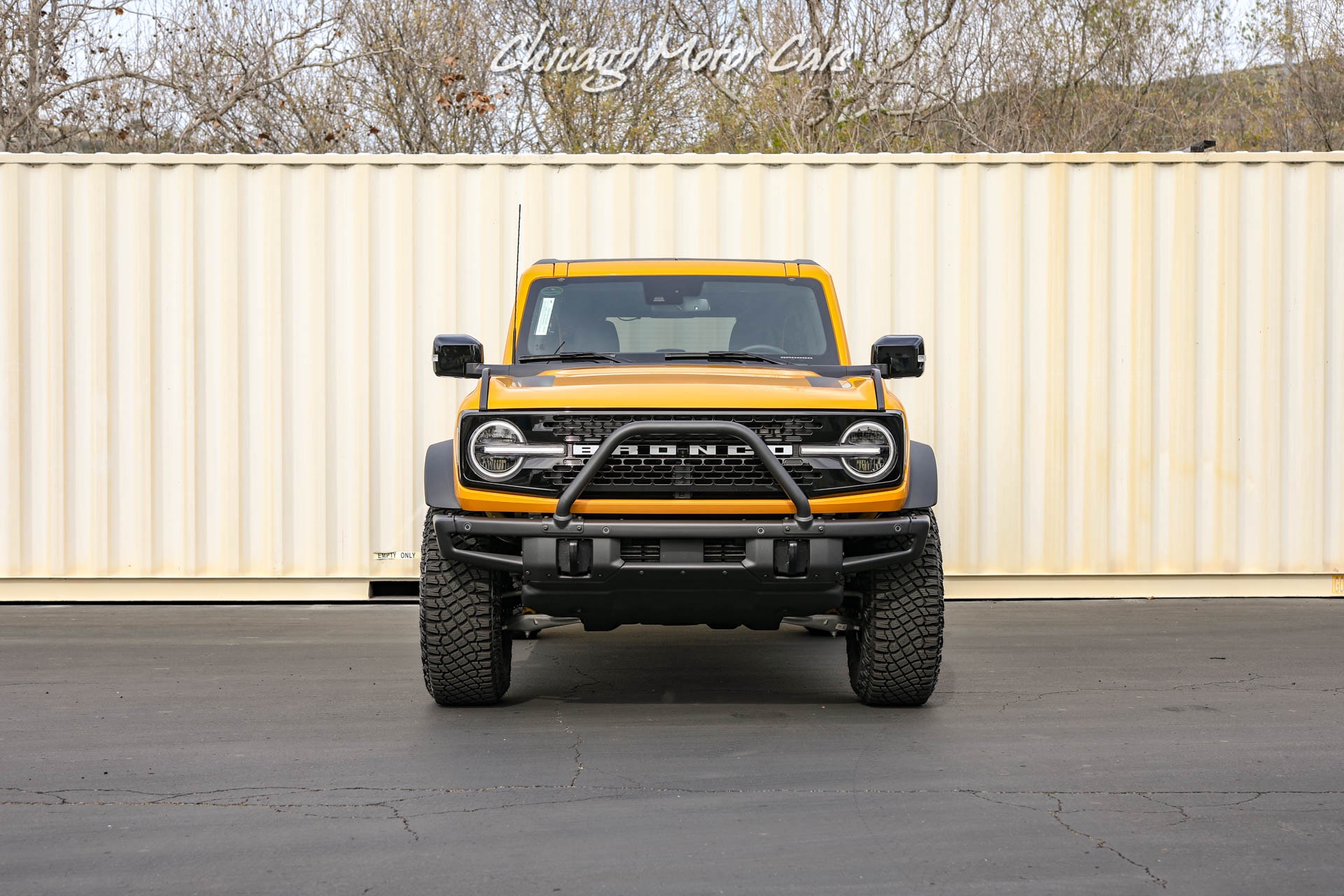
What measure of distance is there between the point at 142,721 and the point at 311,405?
4014 mm

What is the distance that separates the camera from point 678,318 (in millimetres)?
6781

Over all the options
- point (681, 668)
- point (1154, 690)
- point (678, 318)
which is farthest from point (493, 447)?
point (1154, 690)

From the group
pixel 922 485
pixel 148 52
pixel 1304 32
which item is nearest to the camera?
pixel 922 485

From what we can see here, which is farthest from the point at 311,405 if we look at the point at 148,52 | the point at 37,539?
the point at 148,52

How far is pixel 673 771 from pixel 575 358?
7.44 feet

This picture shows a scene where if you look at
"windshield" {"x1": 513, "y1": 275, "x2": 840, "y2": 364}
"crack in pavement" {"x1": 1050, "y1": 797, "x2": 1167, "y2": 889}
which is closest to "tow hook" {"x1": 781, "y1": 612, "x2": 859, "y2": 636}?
"windshield" {"x1": 513, "y1": 275, "x2": 840, "y2": 364}

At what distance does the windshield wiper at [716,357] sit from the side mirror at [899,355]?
47cm

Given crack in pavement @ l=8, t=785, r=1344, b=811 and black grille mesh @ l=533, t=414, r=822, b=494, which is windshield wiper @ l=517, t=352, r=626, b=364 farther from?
crack in pavement @ l=8, t=785, r=1344, b=811

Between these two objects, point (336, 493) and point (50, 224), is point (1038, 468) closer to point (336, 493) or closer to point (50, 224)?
point (336, 493)

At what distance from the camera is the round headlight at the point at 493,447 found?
5.49m

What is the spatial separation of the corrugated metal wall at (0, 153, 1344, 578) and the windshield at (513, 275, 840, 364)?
9.25 ft

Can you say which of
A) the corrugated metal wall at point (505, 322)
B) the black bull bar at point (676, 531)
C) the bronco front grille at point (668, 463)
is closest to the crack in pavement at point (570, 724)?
the black bull bar at point (676, 531)

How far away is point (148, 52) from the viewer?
21.1 metres

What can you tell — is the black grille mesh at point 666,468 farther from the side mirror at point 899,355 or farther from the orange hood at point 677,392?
the side mirror at point 899,355
